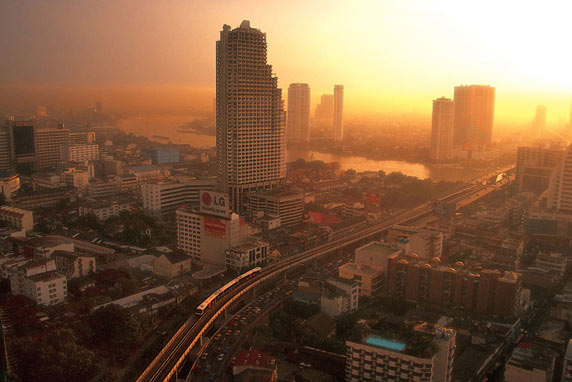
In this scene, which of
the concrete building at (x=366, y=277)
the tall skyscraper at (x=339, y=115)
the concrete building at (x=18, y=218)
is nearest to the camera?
the concrete building at (x=366, y=277)

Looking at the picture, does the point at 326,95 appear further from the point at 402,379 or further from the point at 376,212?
the point at 402,379

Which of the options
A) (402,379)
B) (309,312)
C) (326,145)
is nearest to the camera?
(402,379)

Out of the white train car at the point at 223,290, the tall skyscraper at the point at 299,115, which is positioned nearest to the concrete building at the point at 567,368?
the white train car at the point at 223,290

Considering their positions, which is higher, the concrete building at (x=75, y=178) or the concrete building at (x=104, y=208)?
the concrete building at (x=75, y=178)

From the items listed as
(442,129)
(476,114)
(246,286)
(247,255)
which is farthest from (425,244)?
(476,114)

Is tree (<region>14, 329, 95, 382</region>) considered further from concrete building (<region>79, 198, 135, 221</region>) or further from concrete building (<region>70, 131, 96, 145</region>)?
concrete building (<region>70, 131, 96, 145</region>)

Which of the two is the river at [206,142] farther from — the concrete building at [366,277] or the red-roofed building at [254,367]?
the red-roofed building at [254,367]

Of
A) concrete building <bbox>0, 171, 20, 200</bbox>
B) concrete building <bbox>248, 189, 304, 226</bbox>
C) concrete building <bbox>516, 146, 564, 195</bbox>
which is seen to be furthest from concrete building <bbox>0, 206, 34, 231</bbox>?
concrete building <bbox>516, 146, 564, 195</bbox>

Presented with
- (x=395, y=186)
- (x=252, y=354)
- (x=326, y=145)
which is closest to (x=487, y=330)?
(x=252, y=354)
